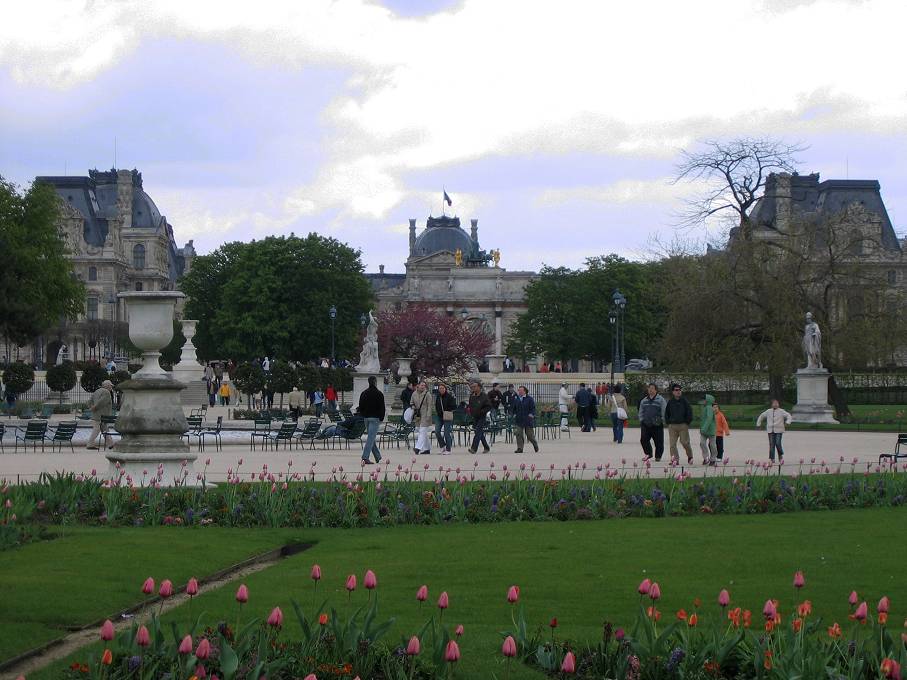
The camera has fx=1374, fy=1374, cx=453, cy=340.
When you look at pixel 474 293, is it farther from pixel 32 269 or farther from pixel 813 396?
pixel 813 396

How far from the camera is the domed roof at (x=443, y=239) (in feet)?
529

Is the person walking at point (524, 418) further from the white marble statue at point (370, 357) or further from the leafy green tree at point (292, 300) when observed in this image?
the leafy green tree at point (292, 300)

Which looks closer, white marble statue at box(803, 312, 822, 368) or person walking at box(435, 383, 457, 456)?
person walking at box(435, 383, 457, 456)

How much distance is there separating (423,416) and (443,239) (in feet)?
448

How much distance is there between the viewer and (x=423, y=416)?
2575 centimetres

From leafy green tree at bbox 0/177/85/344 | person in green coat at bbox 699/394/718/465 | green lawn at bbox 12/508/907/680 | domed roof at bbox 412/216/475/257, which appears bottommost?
green lawn at bbox 12/508/907/680

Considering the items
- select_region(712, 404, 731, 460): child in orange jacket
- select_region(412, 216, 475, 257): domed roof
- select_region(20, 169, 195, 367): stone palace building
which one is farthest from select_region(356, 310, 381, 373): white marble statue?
select_region(412, 216, 475, 257): domed roof

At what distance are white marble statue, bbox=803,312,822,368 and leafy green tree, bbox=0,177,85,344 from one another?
1011 inches

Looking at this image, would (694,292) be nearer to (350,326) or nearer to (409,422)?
(409,422)

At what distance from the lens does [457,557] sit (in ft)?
38.5

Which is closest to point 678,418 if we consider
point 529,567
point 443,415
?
point 443,415

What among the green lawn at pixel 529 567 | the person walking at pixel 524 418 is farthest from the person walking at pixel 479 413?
the green lawn at pixel 529 567

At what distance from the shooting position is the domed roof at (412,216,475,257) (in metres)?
161

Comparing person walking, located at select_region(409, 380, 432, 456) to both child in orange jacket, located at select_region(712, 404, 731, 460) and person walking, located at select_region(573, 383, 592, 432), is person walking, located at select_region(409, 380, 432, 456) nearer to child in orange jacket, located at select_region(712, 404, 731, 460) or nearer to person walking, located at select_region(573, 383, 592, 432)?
child in orange jacket, located at select_region(712, 404, 731, 460)
